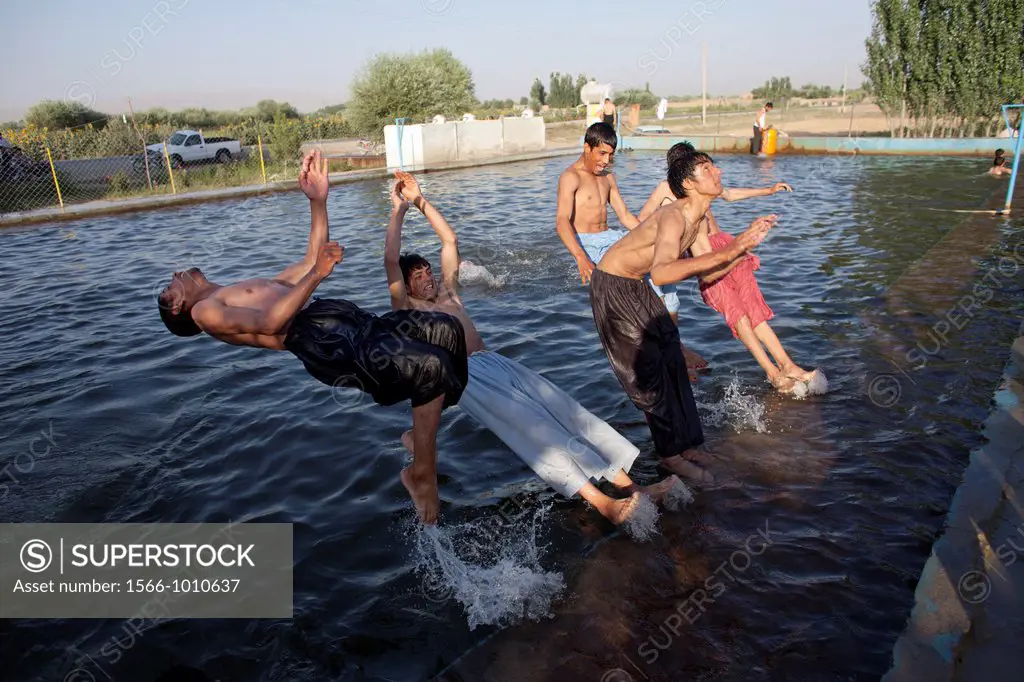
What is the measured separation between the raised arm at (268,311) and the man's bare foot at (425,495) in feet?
3.86

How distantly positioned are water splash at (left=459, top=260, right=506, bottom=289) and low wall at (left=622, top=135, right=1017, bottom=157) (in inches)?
434

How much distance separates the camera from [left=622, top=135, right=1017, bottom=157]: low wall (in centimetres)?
2084

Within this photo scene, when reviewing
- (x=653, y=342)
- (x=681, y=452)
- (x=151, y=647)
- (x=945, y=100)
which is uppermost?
(x=945, y=100)

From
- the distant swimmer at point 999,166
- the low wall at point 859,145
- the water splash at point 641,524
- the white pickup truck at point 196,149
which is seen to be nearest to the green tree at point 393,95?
the white pickup truck at point 196,149

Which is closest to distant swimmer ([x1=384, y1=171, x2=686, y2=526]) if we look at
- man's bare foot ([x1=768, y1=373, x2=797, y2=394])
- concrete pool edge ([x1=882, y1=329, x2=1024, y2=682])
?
concrete pool edge ([x1=882, y1=329, x2=1024, y2=682])

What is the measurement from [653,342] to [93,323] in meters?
7.35

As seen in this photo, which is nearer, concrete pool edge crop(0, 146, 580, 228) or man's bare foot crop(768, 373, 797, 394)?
man's bare foot crop(768, 373, 797, 394)

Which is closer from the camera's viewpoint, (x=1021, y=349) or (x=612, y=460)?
(x=612, y=460)

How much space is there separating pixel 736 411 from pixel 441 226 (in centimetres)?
272

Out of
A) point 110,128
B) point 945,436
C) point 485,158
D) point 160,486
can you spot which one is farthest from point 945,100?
point 110,128

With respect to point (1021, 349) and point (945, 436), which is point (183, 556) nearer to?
point (945, 436)

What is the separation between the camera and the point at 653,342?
4.57 meters

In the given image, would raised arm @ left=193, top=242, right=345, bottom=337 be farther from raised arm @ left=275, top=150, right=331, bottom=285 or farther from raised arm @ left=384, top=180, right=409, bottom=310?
raised arm @ left=384, top=180, right=409, bottom=310

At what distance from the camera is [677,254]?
415 cm
